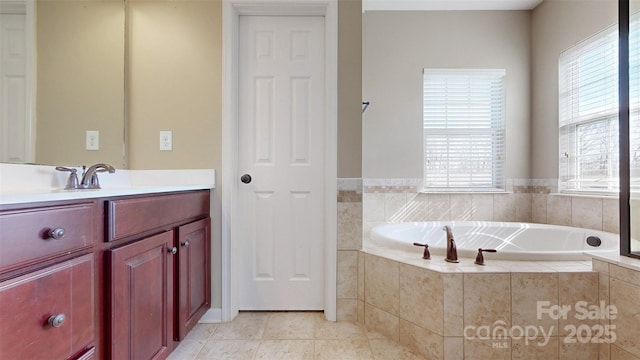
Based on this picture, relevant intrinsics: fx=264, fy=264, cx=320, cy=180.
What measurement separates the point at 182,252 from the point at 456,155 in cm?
260

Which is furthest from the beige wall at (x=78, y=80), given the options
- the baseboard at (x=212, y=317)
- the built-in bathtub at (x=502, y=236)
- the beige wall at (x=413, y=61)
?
the beige wall at (x=413, y=61)

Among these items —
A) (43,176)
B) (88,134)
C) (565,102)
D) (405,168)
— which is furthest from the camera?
(405,168)

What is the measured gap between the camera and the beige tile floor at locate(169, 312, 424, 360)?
138cm

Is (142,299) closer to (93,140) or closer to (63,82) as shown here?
(93,140)

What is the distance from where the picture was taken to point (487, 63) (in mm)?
2680

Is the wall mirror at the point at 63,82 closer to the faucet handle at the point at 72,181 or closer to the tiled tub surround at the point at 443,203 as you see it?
the faucet handle at the point at 72,181

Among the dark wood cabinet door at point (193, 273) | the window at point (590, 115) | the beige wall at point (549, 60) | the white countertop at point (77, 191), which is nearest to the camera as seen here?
the white countertop at point (77, 191)

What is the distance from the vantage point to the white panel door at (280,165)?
1.80m

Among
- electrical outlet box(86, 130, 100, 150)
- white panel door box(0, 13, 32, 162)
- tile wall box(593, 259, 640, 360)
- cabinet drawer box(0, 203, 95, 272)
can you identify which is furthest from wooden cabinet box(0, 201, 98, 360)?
tile wall box(593, 259, 640, 360)

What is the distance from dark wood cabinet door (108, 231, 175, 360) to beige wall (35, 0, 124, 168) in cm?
69

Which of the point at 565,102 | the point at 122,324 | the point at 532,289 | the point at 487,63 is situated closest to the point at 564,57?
the point at 565,102

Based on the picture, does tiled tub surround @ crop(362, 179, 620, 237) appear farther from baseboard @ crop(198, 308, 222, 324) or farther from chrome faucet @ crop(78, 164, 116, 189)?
chrome faucet @ crop(78, 164, 116, 189)

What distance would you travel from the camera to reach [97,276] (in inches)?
33.8

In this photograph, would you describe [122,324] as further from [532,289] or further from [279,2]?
[279,2]
